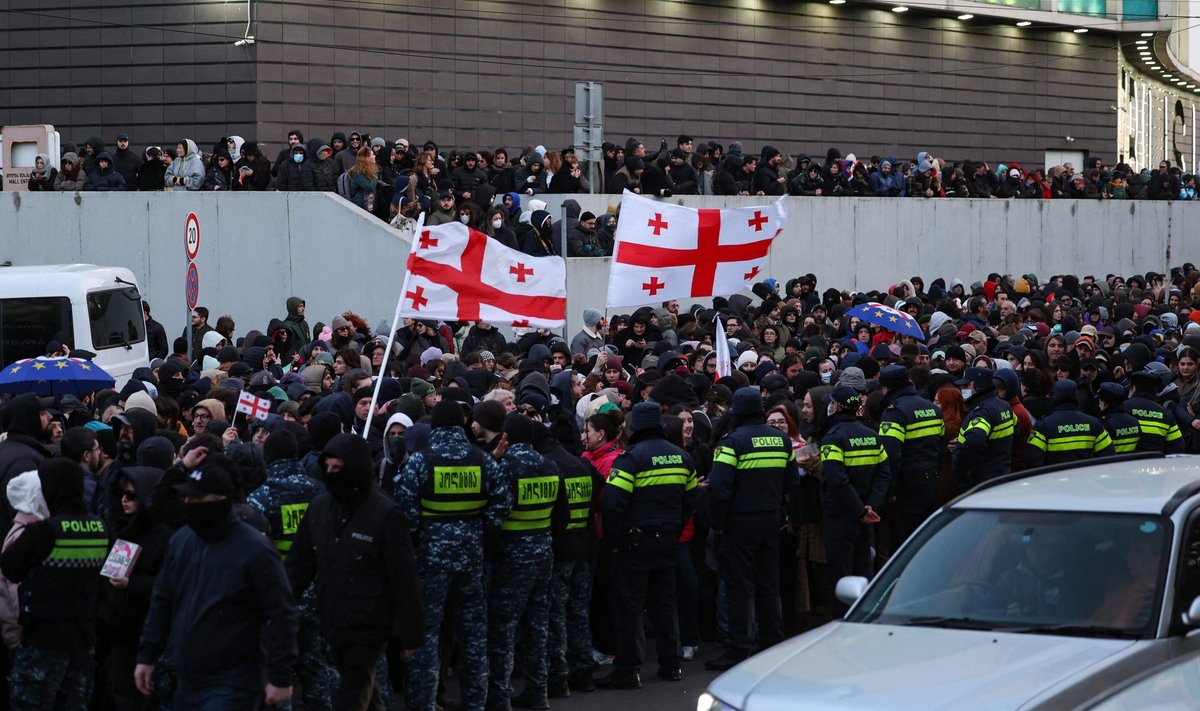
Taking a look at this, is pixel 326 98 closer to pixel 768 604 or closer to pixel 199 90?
pixel 199 90

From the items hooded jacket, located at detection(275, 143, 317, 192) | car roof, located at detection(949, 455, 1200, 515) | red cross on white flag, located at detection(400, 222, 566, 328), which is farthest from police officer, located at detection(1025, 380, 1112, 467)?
hooded jacket, located at detection(275, 143, 317, 192)

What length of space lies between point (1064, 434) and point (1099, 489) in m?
5.38

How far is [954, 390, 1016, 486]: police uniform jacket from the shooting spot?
1177 centimetres

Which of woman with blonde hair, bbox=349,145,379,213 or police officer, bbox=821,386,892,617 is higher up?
woman with blonde hair, bbox=349,145,379,213

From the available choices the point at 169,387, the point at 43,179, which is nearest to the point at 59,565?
the point at 169,387

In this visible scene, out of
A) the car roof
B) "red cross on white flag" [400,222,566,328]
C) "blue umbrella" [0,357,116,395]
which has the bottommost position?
the car roof

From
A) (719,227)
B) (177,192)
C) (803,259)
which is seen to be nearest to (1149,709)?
(719,227)

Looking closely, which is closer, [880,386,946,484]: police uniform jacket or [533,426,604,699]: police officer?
[533,426,604,699]: police officer

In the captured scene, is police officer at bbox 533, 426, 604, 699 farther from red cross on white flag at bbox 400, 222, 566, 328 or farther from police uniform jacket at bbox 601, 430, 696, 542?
red cross on white flag at bbox 400, 222, 566, 328

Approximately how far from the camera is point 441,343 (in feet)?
58.3

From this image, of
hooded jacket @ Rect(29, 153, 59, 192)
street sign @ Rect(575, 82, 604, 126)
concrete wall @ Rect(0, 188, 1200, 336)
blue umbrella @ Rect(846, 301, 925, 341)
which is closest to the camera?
blue umbrella @ Rect(846, 301, 925, 341)

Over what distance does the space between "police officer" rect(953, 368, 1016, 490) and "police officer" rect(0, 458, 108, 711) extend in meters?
6.53

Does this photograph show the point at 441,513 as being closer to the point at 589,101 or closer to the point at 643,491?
the point at 643,491

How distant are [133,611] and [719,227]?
328 inches
